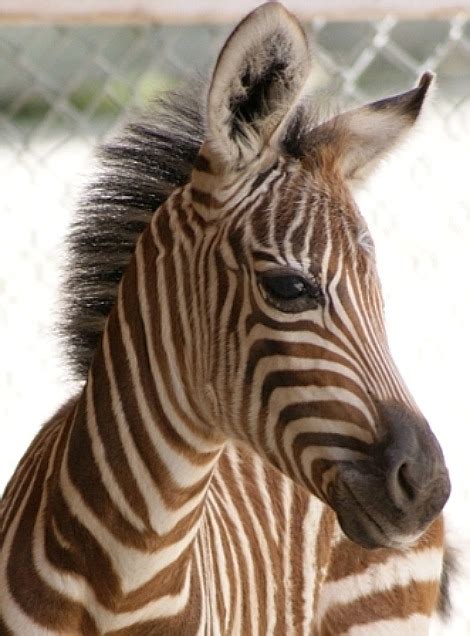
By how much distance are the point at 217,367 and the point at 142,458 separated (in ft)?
0.80

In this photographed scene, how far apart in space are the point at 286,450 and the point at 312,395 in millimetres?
133

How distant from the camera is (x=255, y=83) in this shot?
2.04 metres

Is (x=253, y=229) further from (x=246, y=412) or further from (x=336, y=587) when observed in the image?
(x=336, y=587)

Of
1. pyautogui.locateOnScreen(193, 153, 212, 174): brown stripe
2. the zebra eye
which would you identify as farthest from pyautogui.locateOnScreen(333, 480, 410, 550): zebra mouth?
pyautogui.locateOnScreen(193, 153, 212, 174): brown stripe

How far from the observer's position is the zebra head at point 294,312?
187 cm

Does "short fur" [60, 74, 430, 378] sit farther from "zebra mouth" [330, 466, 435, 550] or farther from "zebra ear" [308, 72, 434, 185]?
"zebra mouth" [330, 466, 435, 550]

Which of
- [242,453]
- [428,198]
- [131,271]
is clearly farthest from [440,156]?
[131,271]

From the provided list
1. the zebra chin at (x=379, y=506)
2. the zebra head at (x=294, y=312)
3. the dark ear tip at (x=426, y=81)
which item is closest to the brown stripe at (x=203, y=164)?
the zebra head at (x=294, y=312)

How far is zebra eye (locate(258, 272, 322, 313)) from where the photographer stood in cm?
193

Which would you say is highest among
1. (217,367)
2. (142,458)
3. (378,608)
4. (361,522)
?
(217,367)

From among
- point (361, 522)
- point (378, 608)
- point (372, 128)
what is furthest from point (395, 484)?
point (378, 608)

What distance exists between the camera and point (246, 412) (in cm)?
202

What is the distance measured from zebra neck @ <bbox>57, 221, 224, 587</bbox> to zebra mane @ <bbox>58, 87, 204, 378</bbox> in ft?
0.98

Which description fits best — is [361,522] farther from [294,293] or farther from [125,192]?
[125,192]
